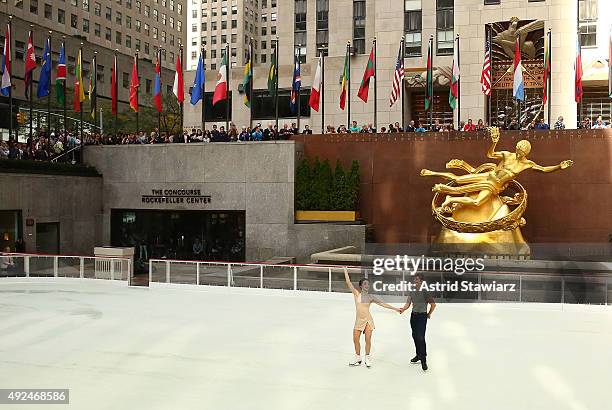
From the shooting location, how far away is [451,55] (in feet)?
117

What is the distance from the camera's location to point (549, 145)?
22.5 meters

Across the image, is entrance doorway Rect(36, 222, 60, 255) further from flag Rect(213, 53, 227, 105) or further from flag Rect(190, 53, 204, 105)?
flag Rect(213, 53, 227, 105)

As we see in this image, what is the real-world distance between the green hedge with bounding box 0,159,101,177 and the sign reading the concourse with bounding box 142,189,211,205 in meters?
2.70

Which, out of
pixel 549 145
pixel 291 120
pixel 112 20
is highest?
pixel 112 20

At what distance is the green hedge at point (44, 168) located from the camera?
24219mm

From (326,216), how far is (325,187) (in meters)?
1.12

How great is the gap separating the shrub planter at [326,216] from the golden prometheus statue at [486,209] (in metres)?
4.41

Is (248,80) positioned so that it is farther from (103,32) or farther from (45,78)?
(103,32)

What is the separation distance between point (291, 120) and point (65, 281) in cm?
2296

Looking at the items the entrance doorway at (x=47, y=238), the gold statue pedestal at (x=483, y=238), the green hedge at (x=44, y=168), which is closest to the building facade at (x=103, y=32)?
the green hedge at (x=44, y=168)

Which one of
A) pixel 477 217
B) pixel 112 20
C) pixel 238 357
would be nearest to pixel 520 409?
pixel 238 357

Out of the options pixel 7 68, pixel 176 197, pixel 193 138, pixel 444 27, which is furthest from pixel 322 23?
pixel 7 68

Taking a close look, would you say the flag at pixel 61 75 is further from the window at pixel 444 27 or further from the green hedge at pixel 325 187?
the window at pixel 444 27

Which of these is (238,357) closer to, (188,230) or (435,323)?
(435,323)
